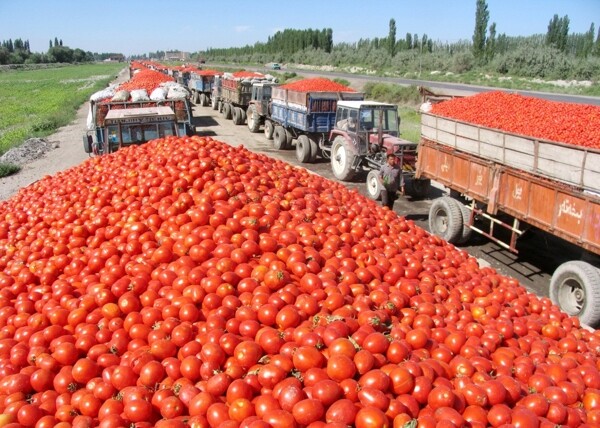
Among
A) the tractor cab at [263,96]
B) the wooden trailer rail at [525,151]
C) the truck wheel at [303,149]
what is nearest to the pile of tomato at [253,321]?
the wooden trailer rail at [525,151]

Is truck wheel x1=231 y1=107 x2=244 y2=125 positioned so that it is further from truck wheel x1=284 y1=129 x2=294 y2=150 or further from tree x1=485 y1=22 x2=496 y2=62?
tree x1=485 y1=22 x2=496 y2=62

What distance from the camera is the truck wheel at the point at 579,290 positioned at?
6383 mm

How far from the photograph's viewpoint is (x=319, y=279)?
14.1ft

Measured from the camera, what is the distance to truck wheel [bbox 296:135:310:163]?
17172mm

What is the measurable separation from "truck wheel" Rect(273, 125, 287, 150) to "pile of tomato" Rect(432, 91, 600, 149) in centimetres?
970

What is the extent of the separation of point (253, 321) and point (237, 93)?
2386cm

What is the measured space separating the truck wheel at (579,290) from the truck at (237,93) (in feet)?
59.8

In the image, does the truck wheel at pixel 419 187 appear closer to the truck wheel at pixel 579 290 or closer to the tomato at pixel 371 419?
the truck wheel at pixel 579 290

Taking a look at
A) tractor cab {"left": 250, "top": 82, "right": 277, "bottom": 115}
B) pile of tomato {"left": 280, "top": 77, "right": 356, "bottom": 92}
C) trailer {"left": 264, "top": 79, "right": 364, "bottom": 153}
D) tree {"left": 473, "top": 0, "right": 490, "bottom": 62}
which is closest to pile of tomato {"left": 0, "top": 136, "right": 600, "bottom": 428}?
trailer {"left": 264, "top": 79, "right": 364, "bottom": 153}

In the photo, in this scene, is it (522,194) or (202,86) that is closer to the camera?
(522,194)

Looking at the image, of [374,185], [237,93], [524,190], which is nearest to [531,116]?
[524,190]

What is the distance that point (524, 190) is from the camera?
7.62 metres

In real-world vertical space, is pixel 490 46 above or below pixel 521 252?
above

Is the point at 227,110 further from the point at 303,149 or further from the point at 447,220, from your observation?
the point at 447,220
